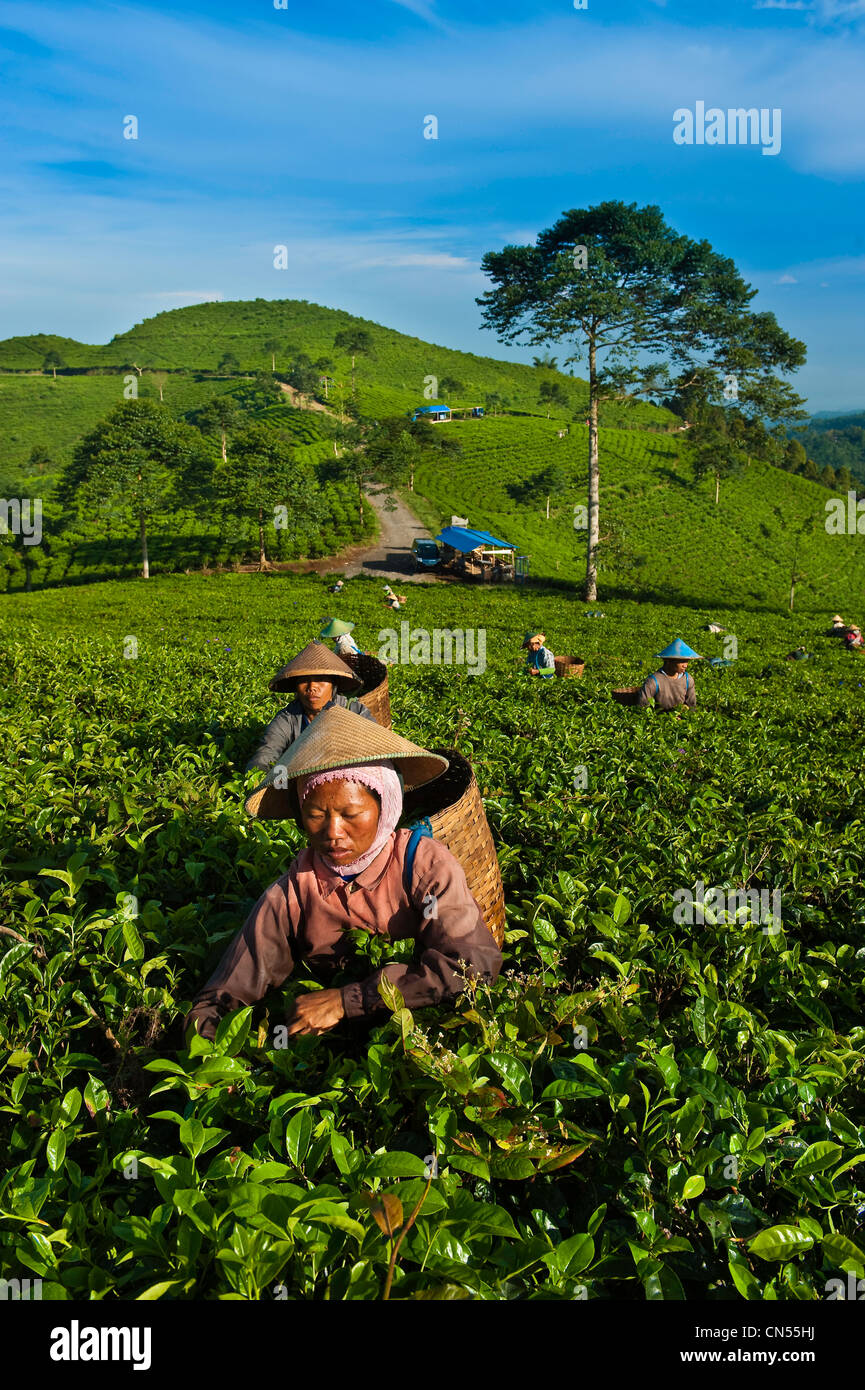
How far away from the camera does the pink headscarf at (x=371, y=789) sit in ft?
8.16

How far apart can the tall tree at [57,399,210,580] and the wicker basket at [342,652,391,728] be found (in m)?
30.0

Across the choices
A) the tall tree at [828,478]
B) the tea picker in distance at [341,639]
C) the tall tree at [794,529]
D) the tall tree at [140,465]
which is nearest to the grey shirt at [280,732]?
the tea picker in distance at [341,639]

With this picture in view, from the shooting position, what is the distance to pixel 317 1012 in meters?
2.25

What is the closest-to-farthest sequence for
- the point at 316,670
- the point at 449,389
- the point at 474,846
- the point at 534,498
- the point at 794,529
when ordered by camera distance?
the point at 474,846
the point at 316,670
the point at 794,529
the point at 534,498
the point at 449,389

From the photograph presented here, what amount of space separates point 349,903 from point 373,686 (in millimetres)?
4381

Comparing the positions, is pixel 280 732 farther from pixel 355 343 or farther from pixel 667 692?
pixel 355 343

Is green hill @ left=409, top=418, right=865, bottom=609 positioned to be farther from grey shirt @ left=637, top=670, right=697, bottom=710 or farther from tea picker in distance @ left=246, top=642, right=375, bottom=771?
tea picker in distance @ left=246, top=642, right=375, bottom=771

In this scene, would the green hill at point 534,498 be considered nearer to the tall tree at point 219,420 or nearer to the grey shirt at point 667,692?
the tall tree at point 219,420

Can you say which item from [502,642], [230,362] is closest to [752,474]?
[502,642]

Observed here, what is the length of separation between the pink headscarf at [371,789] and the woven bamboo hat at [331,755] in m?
0.03

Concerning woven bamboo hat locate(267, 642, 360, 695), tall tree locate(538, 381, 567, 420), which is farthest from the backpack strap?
tall tree locate(538, 381, 567, 420)

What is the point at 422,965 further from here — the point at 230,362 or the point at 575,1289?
the point at 230,362

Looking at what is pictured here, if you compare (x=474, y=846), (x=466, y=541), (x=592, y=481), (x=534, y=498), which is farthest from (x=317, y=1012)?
(x=534, y=498)

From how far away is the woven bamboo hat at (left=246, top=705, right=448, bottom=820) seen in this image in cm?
250
